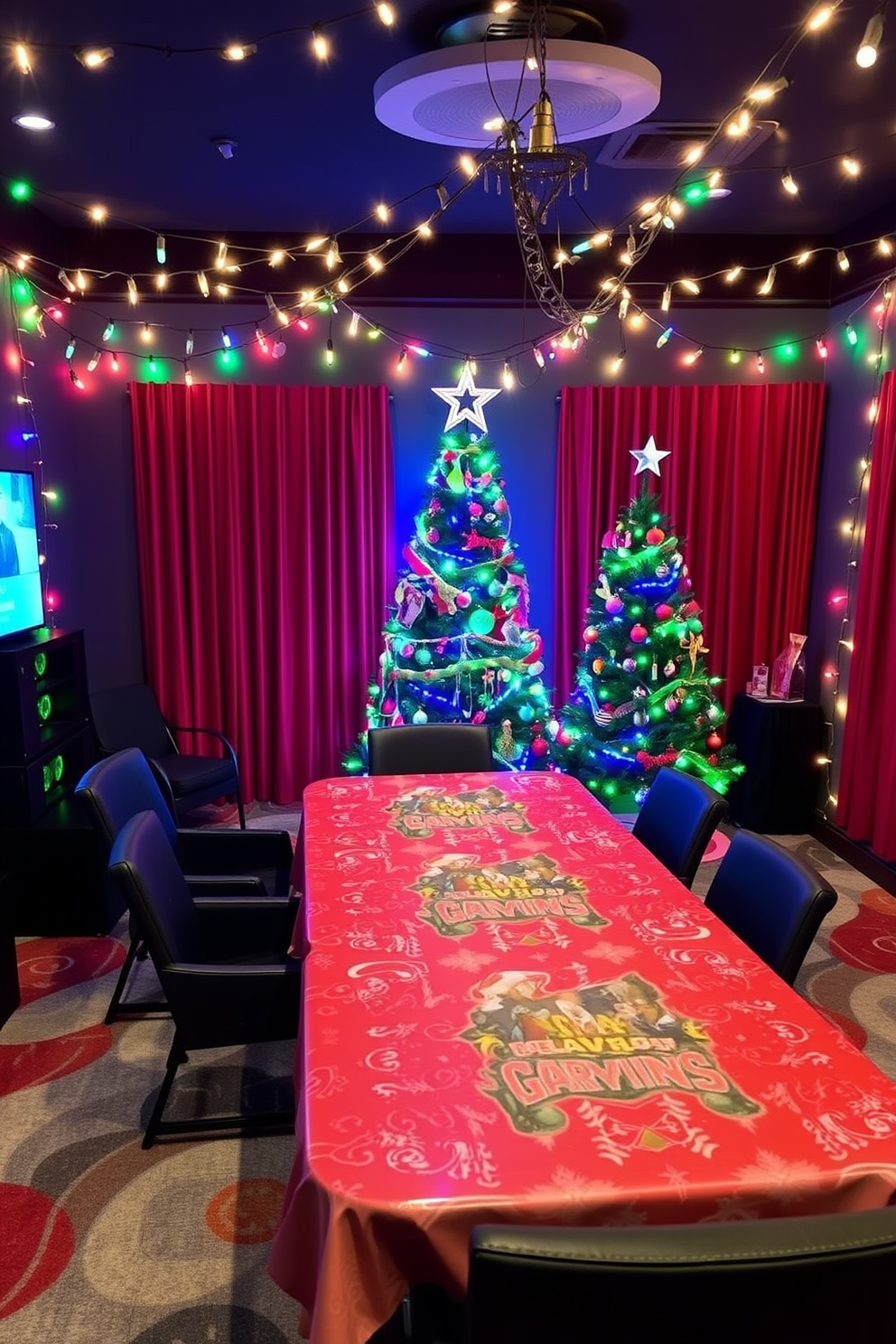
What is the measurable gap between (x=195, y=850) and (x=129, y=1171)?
1.01 m

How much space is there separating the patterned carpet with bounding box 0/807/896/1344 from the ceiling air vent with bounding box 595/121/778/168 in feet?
10.0

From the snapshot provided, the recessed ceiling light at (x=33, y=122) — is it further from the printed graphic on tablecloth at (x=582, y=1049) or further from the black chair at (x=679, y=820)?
the printed graphic on tablecloth at (x=582, y=1049)

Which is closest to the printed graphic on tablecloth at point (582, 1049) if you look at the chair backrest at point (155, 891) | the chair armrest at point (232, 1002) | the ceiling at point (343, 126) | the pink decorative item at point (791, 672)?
the chair armrest at point (232, 1002)

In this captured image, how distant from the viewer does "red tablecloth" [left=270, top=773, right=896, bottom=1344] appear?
131 cm

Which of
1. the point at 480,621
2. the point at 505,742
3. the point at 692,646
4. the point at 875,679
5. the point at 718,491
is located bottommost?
the point at 505,742

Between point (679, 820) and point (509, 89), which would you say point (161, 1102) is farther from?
point (509, 89)

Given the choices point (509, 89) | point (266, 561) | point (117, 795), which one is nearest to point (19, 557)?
point (266, 561)

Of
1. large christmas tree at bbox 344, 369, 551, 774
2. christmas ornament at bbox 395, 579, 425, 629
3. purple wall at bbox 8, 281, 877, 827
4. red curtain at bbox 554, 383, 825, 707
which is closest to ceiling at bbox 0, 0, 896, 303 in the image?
purple wall at bbox 8, 281, 877, 827

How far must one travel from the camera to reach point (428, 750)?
3643mm

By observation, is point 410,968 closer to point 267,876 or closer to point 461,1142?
point 461,1142

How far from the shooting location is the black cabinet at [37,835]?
3.73 m

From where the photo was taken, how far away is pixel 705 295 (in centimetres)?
529

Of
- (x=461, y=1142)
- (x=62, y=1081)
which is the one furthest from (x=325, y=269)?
(x=461, y=1142)

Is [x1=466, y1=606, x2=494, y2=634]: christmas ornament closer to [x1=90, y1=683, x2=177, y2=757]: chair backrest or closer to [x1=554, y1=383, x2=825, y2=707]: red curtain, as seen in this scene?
[x1=554, y1=383, x2=825, y2=707]: red curtain
